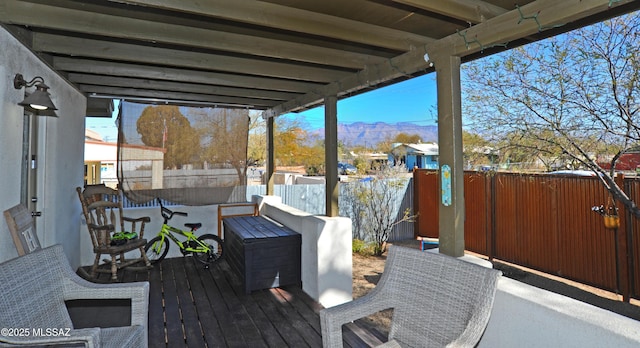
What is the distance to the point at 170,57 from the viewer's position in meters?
2.87

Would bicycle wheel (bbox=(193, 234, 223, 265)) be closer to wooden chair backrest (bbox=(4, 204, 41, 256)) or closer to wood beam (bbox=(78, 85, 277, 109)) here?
wood beam (bbox=(78, 85, 277, 109))

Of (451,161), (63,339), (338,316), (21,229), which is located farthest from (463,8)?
(21,229)

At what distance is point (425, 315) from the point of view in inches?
70.7

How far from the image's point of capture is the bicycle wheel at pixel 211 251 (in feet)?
14.2

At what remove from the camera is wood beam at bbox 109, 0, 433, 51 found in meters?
1.93

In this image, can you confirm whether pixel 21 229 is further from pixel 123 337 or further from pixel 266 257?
pixel 266 257

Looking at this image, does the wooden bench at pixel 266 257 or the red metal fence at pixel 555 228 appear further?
the red metal fence at pixel 555 228

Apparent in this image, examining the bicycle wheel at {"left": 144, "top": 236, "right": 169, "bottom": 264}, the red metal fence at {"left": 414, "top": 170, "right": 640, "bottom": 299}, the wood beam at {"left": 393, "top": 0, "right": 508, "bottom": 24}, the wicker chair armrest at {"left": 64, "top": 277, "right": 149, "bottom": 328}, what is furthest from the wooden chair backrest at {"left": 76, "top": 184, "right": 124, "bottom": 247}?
the red metal fence at {"left": 414, "top": 170, "right": 640, "bottom": 299}

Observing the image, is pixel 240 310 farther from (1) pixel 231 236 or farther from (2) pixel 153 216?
(2) pixel 153 216

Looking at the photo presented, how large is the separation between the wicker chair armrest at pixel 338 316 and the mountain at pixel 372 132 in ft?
44.3

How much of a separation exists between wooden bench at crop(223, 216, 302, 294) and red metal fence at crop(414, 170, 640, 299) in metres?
2.74

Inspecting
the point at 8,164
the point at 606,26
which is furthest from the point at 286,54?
the point at 606,26

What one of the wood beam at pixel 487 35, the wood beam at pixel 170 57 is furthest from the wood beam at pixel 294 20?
the wood beam at pixel 170 57

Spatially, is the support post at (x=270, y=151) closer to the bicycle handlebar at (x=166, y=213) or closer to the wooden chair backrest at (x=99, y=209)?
the bicycle handlebar at (x=166, y=213)
